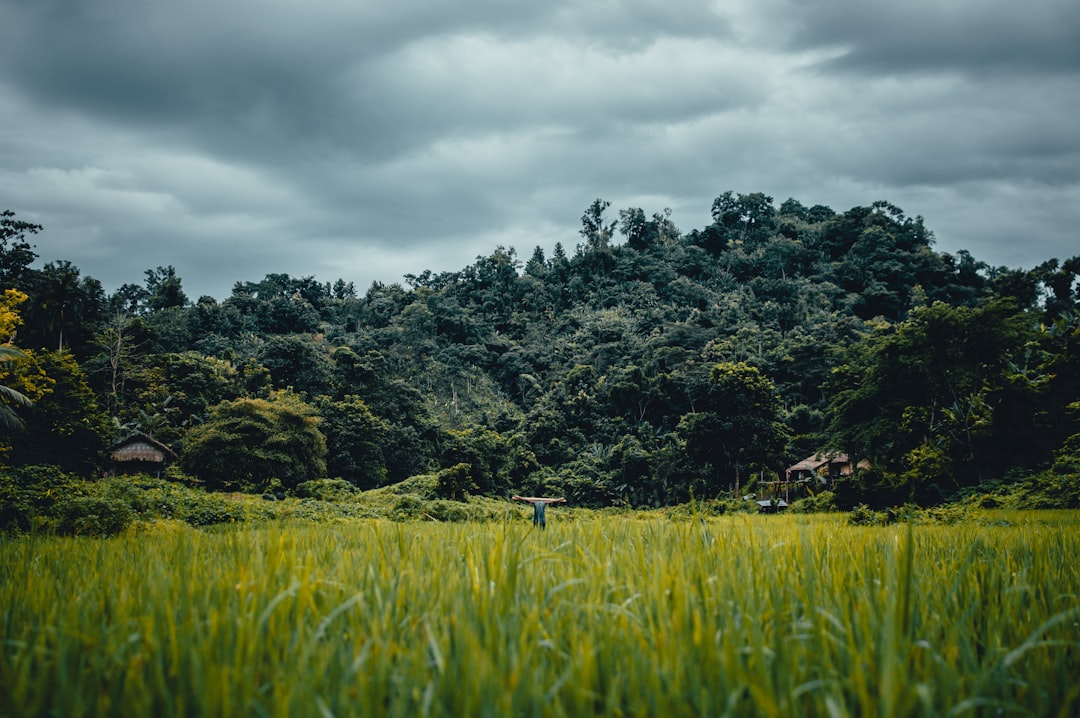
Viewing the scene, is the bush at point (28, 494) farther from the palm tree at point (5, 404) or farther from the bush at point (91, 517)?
the palm tree at point (5, 404)

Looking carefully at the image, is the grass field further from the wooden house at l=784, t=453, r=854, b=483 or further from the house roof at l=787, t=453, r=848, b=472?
the house roof at l=787, t=453, r=848, b=472

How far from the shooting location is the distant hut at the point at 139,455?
24.3 meters

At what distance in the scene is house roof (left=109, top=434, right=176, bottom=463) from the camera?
24294 mm

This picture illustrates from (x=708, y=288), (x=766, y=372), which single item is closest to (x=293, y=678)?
(x=766, y=372)

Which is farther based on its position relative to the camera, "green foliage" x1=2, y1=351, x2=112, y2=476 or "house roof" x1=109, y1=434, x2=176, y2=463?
"house roof" x1=109, y1=434, x2=176, y2=463

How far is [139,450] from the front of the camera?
24719 millimetres

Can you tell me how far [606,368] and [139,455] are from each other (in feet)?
84.8

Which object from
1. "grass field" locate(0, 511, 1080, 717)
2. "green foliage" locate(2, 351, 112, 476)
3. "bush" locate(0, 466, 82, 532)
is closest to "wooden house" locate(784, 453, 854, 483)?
"bush" locate(0, 466, 82, 532)

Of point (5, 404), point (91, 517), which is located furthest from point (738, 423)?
point (5, 404)

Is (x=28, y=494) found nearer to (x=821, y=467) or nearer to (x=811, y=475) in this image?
(x=811, y=475)

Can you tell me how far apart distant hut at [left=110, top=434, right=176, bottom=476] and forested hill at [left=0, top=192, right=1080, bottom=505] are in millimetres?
1279

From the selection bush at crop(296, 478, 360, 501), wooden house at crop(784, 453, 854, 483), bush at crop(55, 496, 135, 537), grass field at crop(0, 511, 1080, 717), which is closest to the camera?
grass field at crop(0, 511, 1080, 717)

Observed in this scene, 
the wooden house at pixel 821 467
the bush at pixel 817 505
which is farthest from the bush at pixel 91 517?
the wooden house at pixel 821 467

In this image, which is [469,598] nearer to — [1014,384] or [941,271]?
[1014,384]
